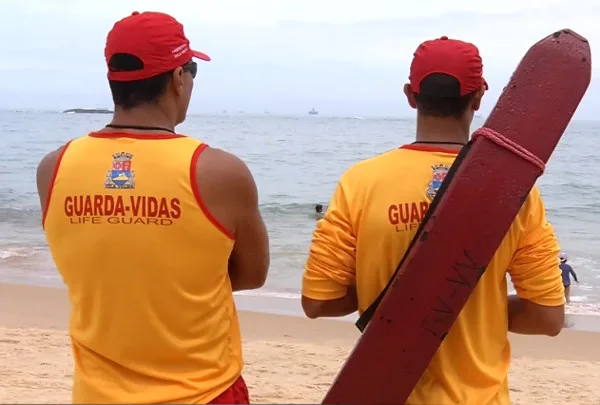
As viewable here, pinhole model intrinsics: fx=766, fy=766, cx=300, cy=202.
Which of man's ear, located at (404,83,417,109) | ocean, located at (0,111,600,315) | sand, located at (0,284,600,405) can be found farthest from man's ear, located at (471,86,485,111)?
sand, located at (0,284,600,405)

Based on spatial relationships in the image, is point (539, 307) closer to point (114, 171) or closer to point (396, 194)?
point (396, 194)

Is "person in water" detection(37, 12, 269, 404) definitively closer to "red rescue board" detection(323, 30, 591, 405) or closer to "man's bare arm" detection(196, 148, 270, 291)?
"man's bare arm" detection(196, 148, 270, 291)

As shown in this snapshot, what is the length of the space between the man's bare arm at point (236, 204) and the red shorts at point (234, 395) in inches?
12.6

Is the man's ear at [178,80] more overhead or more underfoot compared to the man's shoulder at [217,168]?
more overhead

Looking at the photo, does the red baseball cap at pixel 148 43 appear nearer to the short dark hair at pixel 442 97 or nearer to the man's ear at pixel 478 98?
the short dark hair at pixel 442 97

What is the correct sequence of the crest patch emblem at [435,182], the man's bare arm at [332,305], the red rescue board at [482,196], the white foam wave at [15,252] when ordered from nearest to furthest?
the red rescue board at [482,196], the crest patch emblem at [435,182], the man's bare arm at [332,305], the white foam wave at [15,252]

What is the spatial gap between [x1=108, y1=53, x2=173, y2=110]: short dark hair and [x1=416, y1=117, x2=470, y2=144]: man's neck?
0.79 meters

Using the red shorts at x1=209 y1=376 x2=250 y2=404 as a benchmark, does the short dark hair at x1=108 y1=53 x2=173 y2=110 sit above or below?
above

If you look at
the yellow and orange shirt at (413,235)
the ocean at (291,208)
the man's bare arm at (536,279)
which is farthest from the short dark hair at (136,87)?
the ocean at (291,208)

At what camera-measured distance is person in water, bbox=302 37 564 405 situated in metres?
2.26

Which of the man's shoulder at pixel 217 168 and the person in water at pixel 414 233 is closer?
the man's shoulder at pixel 217 168

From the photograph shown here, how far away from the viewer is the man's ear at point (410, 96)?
7.97 ft

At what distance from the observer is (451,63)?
2.31 metres

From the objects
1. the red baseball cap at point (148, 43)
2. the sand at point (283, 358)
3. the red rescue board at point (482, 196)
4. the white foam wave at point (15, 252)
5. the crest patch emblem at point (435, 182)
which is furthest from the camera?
the white foam wave at point (15, 252)
